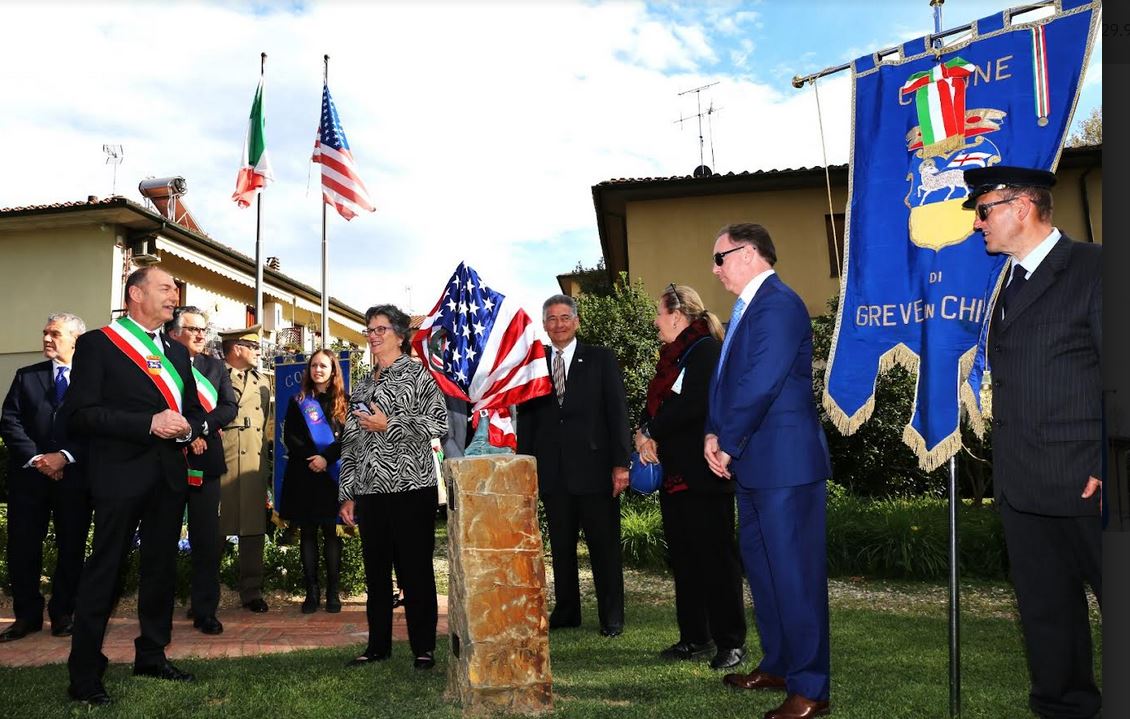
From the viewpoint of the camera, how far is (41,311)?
2053 centimetres

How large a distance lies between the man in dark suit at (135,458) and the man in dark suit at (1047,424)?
3.89 metres

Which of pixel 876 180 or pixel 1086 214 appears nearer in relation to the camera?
pixel 876 180

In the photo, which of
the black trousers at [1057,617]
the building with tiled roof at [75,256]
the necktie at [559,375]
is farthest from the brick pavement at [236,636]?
the building with tiled roof at [75,256]

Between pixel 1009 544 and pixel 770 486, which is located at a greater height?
pixel 770 486

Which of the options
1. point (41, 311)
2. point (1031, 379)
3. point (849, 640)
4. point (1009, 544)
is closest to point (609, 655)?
point (849, 640)

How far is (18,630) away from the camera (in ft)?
19.2

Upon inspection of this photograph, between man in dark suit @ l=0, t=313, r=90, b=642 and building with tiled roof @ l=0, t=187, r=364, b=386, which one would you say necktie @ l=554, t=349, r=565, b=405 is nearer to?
man in dark suit @ l=0, t=313, r=90, b=642

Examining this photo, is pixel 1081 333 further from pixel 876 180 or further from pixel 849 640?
pixel 849 640

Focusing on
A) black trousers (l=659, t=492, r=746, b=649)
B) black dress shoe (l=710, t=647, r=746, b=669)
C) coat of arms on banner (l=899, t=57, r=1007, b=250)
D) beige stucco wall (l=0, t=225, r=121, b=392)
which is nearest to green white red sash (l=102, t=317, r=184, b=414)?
black trousers (l=659, t=492, r=746, b=649)

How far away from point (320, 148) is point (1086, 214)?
48.0 feet

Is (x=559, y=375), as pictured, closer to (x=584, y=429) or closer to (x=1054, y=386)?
(x=584, y=429)

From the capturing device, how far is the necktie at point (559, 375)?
19.7ft

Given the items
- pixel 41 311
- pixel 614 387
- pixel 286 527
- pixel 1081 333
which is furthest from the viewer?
pixel 41 311

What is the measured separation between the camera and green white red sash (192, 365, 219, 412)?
234 inches
